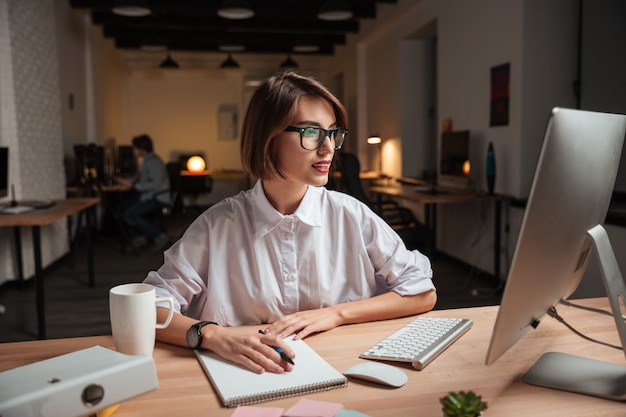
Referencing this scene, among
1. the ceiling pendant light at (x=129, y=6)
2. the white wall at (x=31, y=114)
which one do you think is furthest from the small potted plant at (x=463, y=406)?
the ceiling pendant light at (x=129, y=6)

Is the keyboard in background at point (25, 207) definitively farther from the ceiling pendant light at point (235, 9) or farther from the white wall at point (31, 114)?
the ceiling pendant light at point (235, 9)

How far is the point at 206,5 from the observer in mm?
7633

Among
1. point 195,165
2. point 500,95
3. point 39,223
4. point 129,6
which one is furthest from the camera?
point 195,165

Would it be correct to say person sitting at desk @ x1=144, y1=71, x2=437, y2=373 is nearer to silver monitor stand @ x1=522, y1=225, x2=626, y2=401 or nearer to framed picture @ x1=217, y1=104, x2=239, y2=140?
silver monitor stand @ x1=522, y1=225, x2=626, y2=401

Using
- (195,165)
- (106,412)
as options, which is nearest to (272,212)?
(106,412)

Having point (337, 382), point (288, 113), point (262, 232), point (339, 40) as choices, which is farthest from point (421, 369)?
point (339, 40)

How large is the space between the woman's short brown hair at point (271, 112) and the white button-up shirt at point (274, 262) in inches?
3.7

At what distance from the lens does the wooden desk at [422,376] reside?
92cm

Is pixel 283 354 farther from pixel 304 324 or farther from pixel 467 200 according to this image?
pixel 467 200

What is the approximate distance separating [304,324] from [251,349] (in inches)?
8.8

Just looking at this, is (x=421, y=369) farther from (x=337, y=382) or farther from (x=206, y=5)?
(x=206, y=5)

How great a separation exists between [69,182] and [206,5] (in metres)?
2.96

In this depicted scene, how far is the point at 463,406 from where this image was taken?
708mm

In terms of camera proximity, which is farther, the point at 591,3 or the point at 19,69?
the point at 19,69
